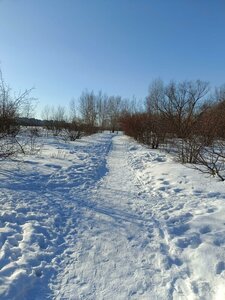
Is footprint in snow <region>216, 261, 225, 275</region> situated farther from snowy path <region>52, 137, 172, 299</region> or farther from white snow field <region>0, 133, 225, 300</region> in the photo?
snowy path <region>52, 137, 172, 299</region>

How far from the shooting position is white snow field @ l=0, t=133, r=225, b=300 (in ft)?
10.4

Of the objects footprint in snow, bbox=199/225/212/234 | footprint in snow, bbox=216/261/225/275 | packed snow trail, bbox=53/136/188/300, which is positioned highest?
footprint in snow, bbox=199/225/212/234

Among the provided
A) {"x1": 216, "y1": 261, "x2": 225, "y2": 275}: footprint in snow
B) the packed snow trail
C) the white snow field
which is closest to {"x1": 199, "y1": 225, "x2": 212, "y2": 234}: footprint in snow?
the white snow field

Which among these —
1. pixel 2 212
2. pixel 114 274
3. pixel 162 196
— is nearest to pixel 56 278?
pixel 114 274

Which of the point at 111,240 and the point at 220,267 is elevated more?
the point at 220,267

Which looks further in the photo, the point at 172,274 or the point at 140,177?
the point at 140,177

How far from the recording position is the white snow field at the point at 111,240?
3.18 m

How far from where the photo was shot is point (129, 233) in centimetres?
472

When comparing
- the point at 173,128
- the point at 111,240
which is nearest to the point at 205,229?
the point at 111,240

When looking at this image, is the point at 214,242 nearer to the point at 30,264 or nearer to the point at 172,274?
the point at 172,274

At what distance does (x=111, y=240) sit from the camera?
4453 millimetres

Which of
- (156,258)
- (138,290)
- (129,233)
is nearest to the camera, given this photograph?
(138,290)

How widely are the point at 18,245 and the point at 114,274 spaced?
61.5 inches

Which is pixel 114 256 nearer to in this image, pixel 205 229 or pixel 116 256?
pixel 116 256
